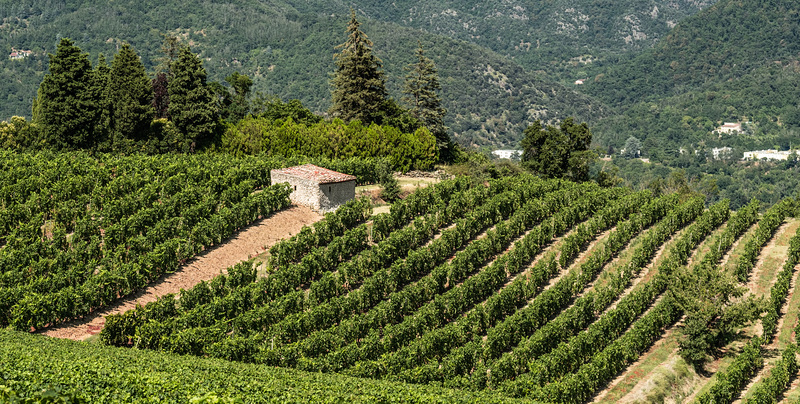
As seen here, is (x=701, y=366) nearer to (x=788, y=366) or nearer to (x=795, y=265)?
(x=788, y=366)

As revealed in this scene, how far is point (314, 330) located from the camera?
32625 millimetres

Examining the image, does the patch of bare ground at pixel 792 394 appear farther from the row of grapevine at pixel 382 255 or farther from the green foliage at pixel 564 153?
the green foliage at pixel 564 153

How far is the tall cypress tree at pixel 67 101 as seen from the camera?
50.0 m

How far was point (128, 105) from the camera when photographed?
5316 cm

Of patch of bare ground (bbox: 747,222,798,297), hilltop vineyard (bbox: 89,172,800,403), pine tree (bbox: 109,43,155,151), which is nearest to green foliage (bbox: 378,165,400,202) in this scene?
hilltop vineyard (bbox: 89,172,800,403)

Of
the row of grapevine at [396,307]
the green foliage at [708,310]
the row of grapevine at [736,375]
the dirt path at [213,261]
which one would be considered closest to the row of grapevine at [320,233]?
the dirt path at [213,261]

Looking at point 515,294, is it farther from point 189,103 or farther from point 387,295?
point 189,103

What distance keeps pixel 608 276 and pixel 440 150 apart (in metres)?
29.0

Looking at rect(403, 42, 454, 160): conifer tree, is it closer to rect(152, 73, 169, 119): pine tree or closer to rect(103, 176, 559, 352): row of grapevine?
rect(103, 176, 559, 352): row of grapevine

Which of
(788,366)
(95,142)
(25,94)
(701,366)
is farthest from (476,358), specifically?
(25,94)

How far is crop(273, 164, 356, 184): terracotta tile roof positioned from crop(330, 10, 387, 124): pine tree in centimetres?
1686

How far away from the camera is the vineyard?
2705 cm

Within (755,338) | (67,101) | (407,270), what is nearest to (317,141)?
(67,101)

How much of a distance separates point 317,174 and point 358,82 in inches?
768
